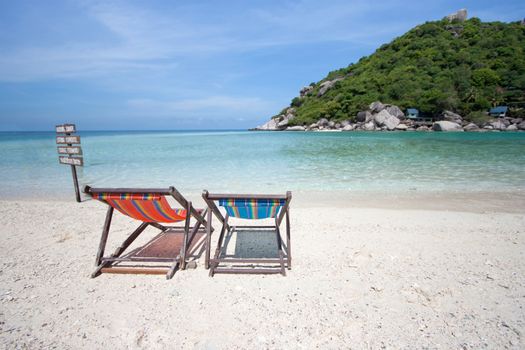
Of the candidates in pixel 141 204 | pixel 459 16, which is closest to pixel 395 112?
pixel 459 16

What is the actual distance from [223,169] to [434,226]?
9661mm

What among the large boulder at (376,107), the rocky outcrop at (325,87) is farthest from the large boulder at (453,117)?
the rocky outcrop at (325,87)

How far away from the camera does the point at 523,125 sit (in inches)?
2112

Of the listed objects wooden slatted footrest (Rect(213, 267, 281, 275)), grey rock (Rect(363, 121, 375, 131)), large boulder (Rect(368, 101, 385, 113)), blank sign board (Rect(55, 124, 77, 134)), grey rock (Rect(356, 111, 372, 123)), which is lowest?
wooden slatted footrest (Rect(213, 267, 281, 275))

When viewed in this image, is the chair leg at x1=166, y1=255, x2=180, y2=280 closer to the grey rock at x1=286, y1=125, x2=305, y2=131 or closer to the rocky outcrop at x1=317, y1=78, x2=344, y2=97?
the grey rock at x1=286, y1=125, x2=305, y2=131

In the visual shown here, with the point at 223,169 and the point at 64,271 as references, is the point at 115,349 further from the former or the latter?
the point at 223,169

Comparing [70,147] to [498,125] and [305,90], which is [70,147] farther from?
[305,90]

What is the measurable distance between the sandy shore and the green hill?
72496 millimetres

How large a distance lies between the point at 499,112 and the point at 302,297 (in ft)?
263

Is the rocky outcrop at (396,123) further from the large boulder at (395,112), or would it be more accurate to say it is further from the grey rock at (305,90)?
the grey rock at (305,90)

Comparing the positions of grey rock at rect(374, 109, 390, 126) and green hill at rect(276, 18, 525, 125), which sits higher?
green hill at rect(276, 18, 525, 125)

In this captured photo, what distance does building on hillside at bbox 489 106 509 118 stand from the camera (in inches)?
2290

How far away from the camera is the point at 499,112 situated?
58.6m

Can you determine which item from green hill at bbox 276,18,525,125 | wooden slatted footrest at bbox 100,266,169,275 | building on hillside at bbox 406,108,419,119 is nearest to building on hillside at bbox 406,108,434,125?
building on hillside at bbox 406,108,419,119
